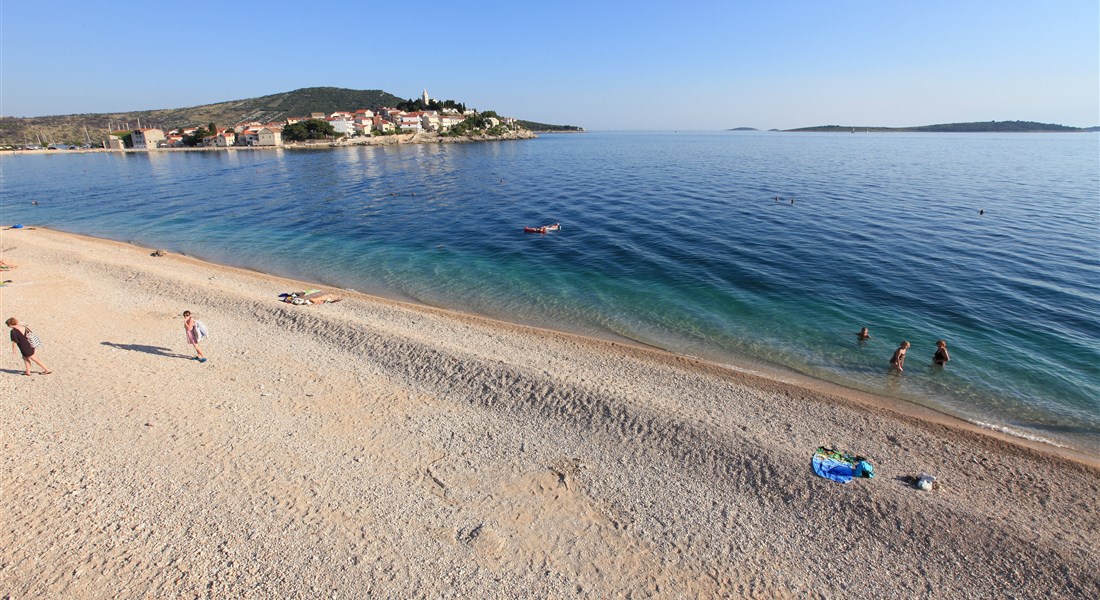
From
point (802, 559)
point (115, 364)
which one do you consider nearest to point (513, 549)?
point (802, 559)

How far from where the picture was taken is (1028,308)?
19703 mm

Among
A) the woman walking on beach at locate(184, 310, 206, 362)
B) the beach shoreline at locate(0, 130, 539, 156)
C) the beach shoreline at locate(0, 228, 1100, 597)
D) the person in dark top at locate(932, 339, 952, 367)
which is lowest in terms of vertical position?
the beach shoreline at locate(0, 228, 1100, 597)

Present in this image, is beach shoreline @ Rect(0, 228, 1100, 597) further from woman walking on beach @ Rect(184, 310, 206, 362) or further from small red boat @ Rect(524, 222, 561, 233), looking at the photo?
small red boat @ Rect(524, 222, 561, 233)

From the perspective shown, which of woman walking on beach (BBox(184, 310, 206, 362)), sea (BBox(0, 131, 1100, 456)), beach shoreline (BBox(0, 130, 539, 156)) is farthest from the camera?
beach shoreline (BBox(0, 130, 539, 156))

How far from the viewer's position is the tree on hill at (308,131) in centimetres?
14888

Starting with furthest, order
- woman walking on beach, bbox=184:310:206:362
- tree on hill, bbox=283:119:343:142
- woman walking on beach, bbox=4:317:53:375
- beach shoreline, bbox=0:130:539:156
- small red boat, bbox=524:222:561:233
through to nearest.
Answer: tree on hill, bbox=283:119:343:142, beach shoreline, bbox=0:130:539:156, small red boat, bbox=524:222:561:233, woman walking on beach, bbox=184:310:206:362, woman walking on beach, bbox=4:317:53:375

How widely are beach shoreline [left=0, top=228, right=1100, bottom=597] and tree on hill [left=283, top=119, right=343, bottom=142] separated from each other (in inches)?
6119

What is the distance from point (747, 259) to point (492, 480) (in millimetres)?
21795

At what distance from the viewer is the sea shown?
15781 mm

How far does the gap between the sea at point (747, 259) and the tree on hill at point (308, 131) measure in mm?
94666

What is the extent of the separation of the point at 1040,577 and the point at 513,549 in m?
9.11

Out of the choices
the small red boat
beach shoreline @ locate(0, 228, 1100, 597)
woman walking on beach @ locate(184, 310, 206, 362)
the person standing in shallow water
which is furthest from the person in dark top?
the small red boat

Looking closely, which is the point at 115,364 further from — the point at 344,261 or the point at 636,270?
the point at 636,270

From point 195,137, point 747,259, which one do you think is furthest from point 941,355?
point 195,137
